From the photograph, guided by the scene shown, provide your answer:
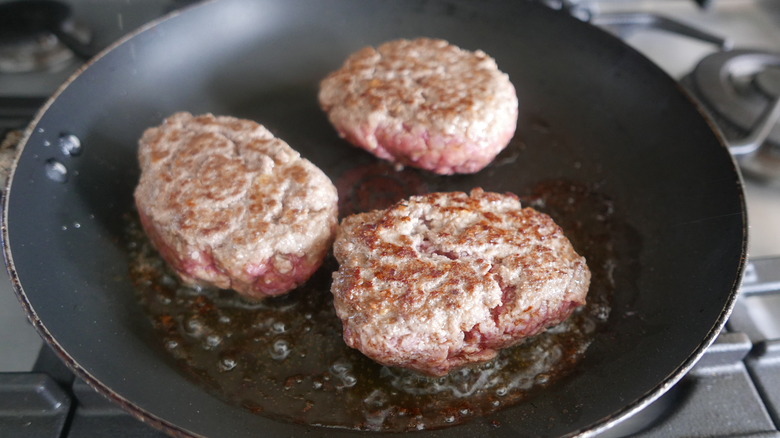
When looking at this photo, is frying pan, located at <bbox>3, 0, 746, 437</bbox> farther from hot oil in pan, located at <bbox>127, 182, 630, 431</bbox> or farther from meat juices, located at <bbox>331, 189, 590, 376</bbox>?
meat juices, located at <bbox>331, 189, 590, 376</bbox>

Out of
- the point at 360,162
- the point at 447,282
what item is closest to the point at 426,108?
the point at 360,162

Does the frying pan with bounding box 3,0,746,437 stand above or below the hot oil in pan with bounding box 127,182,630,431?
above

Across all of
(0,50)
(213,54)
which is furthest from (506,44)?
(0,50)

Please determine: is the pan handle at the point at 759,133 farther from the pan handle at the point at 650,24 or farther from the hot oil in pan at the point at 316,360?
the hot oil in pan at the point at 316,360

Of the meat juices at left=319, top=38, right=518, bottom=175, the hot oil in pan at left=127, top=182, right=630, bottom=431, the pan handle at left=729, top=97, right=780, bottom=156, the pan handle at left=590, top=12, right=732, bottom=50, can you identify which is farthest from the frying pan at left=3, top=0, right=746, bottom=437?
the pan handle at left=590, top=12, right=732, bottom=50

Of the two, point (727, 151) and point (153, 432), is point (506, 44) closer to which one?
point (727, 151)

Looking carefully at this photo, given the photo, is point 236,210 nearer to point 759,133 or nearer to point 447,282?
point 447,282
